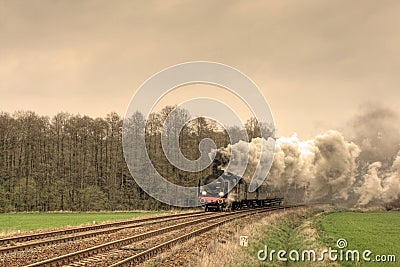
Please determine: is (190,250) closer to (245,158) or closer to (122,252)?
(122,252)

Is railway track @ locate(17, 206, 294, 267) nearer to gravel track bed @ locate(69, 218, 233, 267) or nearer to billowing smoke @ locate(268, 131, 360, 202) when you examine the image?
gravel track bed @ locate(69, 218, 233, 267)

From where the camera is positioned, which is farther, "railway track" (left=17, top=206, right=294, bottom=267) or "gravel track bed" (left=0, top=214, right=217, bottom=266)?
"gravel track bed" (left=0, top=214, right=217, bottom=266)

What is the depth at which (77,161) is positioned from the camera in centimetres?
6316

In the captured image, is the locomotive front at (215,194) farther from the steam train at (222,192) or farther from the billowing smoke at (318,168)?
the billowing smoke at (318,168)

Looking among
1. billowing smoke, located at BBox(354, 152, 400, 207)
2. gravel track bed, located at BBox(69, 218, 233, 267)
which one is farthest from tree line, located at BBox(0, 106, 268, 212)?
gravel track bed, located at BBox(69, 218, 233, 267)

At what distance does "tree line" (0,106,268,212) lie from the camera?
57344mm

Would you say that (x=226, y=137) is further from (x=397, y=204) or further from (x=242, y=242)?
(x=242, y=242)

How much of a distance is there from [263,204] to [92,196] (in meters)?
24.5

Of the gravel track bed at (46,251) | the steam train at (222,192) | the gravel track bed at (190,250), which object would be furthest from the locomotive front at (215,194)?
the gravel track bed at (46,251)

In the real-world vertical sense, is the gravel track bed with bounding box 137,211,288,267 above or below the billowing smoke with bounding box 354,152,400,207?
below

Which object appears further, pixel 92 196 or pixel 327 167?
pixel 327 167

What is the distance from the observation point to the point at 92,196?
2331 inches

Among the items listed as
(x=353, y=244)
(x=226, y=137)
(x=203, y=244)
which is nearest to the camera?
(x=203, y=244)

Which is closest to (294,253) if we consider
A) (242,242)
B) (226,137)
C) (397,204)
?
(242,242)
